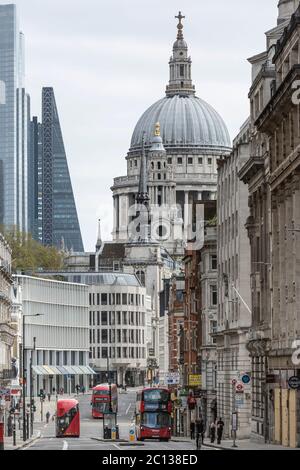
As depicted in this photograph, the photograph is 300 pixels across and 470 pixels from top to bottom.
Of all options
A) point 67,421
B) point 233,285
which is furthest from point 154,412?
point 67,421

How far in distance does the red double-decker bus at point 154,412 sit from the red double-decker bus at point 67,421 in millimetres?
16794

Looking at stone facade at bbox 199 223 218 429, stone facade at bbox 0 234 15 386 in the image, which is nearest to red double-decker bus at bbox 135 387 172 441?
stone facade at bbox 199 223 218 429

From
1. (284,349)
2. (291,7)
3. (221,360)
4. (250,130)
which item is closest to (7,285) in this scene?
(221,360)

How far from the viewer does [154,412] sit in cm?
13225

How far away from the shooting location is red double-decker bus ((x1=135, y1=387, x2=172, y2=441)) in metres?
131

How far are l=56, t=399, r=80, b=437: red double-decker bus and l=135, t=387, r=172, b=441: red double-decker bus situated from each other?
661 inches

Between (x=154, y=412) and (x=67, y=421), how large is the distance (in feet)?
63.7

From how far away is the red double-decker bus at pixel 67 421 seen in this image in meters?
149

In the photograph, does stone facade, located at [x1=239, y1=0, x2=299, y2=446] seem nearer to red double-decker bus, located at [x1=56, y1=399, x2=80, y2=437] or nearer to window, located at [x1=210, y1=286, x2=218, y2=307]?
window, located at [x1=210, y1=286, x2=218, y2=307]

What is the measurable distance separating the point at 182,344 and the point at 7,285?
16122mm

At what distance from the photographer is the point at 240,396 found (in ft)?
346

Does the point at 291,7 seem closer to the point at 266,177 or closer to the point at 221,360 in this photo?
the point at 266,177

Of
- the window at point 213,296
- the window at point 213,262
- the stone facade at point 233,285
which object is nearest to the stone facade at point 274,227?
the stone facade at point 233,285
